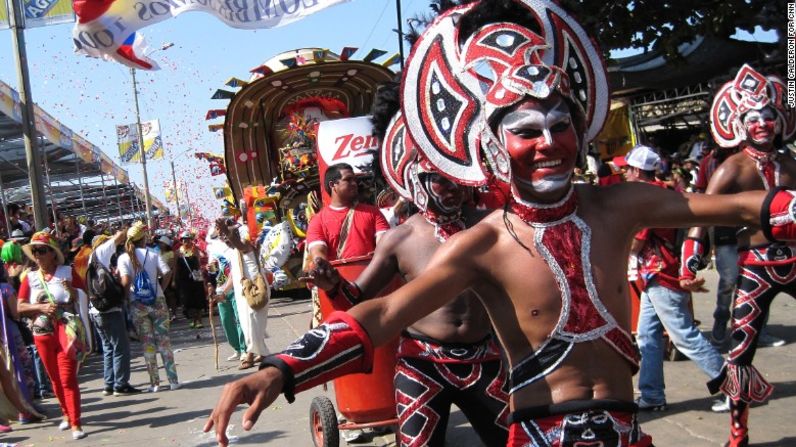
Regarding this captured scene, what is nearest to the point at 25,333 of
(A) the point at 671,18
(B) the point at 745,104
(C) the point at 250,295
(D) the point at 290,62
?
(C) the point at 250,295

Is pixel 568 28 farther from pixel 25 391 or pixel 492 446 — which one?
pixel 25 391

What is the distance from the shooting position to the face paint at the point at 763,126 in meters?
5.18

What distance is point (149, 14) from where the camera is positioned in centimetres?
1131

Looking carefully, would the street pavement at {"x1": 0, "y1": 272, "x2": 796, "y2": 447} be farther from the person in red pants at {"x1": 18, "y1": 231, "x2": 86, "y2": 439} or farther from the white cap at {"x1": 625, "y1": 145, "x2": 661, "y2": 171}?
the white cap at {"x1": 625, "y1": 145, "x2": 661, "y2": 171}

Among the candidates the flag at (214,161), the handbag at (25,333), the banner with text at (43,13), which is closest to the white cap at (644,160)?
the handbag at (25,333)

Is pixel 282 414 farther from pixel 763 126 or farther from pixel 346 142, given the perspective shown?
pixel 346 142

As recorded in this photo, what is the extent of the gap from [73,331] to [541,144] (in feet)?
20.9

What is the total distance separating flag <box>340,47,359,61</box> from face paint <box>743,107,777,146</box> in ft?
37.8

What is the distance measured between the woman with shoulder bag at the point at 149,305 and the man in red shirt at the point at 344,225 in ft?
12.7

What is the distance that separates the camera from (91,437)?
25.8 ft

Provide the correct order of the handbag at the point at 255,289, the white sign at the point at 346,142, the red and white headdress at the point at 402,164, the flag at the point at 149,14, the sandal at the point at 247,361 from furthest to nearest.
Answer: the white sign at the point at 346,142, the flag at the point at 149,14, the sandal at the point at 247,361, the handbag at the point at 255,289, the red and white headdress at the point at 402,164

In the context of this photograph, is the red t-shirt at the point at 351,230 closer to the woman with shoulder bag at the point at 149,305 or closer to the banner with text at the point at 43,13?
the woman with shoulder bag at the point at 149,305

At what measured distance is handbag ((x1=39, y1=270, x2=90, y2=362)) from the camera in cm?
781

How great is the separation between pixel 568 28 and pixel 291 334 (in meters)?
10.1
